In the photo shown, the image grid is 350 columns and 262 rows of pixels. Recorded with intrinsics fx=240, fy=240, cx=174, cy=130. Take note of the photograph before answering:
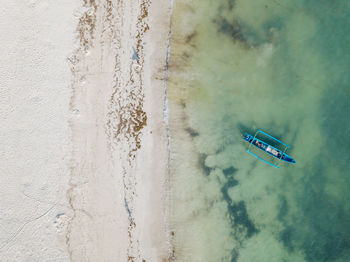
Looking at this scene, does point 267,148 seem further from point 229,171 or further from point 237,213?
point 237,213

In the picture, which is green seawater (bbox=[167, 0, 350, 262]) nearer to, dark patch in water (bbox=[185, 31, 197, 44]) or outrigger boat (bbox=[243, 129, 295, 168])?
dark patch in water (bbox=[185, 31, 197, 44])

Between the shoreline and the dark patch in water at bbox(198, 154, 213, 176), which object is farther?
the dark patch in water at bbox(198, 154, 213, 176)

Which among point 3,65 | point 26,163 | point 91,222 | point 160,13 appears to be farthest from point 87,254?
point 160,13

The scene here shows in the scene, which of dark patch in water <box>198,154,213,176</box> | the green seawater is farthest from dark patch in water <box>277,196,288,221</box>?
dark patch in water <box>198,154,213,176</box>

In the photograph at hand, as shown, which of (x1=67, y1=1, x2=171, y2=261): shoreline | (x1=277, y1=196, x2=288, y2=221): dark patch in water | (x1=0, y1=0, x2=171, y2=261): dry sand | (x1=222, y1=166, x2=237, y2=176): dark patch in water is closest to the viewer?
(x1=0, y1=0, x2=171, y2=261): dry sand

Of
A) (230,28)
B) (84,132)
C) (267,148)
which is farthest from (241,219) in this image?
(230,28)

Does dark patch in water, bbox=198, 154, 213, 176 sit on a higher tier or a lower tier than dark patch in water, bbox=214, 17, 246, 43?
lower
